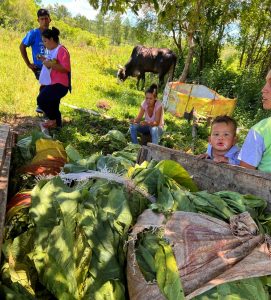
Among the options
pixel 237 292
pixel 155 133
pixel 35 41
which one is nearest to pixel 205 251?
pixel 237 292

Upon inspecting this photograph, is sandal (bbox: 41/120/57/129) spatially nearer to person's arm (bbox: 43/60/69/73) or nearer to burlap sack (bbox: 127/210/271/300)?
person's arm (bbox: 43/60/69/73)

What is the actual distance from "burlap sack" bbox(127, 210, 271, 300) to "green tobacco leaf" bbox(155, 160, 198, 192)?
69 cm

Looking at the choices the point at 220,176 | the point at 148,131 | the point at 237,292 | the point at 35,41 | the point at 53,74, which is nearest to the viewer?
the point at 237,292

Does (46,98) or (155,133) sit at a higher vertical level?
(46,98)

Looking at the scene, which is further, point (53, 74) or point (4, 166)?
point (53, 74)

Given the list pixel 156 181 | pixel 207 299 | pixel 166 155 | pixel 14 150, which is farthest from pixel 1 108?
pixel 207 299

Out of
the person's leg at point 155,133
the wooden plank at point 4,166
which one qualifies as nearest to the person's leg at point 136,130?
the person's leg at point 155,133

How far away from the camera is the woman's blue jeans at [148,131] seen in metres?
6.71

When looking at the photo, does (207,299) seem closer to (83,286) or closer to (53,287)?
(83,286)

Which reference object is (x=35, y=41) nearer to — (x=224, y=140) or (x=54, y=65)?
(x=54, y=65)

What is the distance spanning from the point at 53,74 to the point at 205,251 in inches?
201

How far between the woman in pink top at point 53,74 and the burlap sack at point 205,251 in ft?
15.3

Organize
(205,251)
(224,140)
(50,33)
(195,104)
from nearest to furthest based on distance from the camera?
(205,251), (224,140), (50,33), (195,104)

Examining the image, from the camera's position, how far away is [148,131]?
688 centimetres
